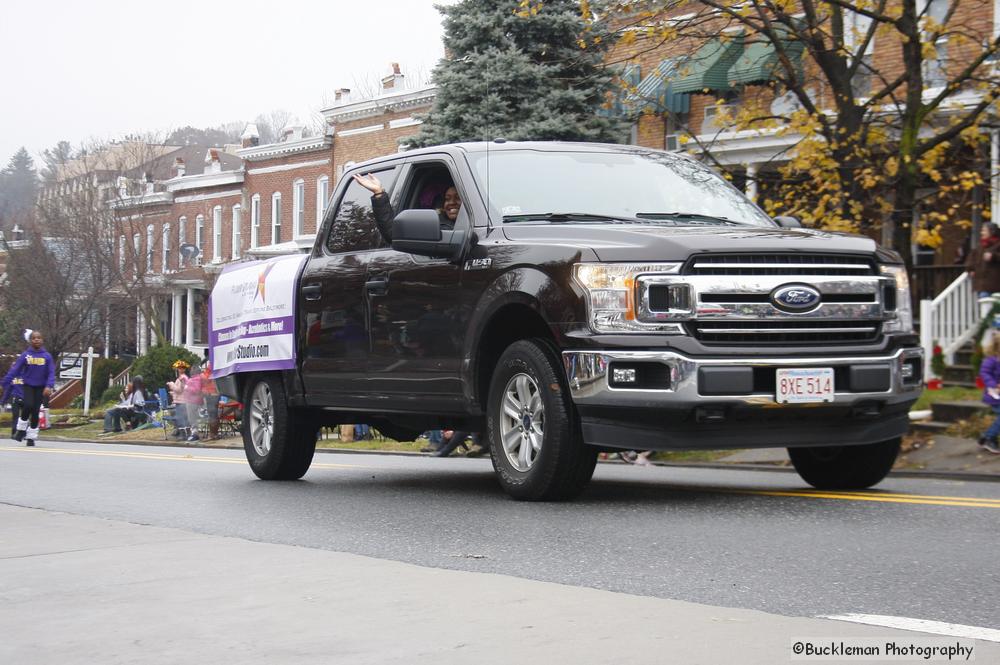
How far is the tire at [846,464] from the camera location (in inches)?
351

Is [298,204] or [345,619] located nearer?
[345,619]

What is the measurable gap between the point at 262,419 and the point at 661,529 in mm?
5110

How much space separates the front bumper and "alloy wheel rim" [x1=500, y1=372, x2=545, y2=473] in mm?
422

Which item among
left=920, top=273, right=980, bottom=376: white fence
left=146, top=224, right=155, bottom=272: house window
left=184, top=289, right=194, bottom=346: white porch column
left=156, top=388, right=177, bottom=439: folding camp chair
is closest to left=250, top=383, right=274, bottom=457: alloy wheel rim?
left=920, top=273, right=980, bottom=376: white fence

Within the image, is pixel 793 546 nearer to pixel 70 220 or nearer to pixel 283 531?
pixel 283 531

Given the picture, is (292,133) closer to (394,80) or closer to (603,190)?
(394,80)

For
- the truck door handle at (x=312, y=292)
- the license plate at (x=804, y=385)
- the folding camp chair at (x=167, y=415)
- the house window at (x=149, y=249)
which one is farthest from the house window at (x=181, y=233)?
the license plate at (x=804, y=385)

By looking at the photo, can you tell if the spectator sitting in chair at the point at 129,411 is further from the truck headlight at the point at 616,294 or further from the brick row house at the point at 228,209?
the truck headlight at the point at 616,294

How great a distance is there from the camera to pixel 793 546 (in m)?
6.58

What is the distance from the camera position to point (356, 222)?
1048 cm

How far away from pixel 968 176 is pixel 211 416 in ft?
58.3

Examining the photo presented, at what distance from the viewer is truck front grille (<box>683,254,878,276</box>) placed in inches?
307

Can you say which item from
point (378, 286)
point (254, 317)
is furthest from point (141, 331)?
point (378, 286)

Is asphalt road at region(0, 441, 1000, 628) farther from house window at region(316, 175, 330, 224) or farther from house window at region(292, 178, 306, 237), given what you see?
house window at region(292, 178, 306, 237)
